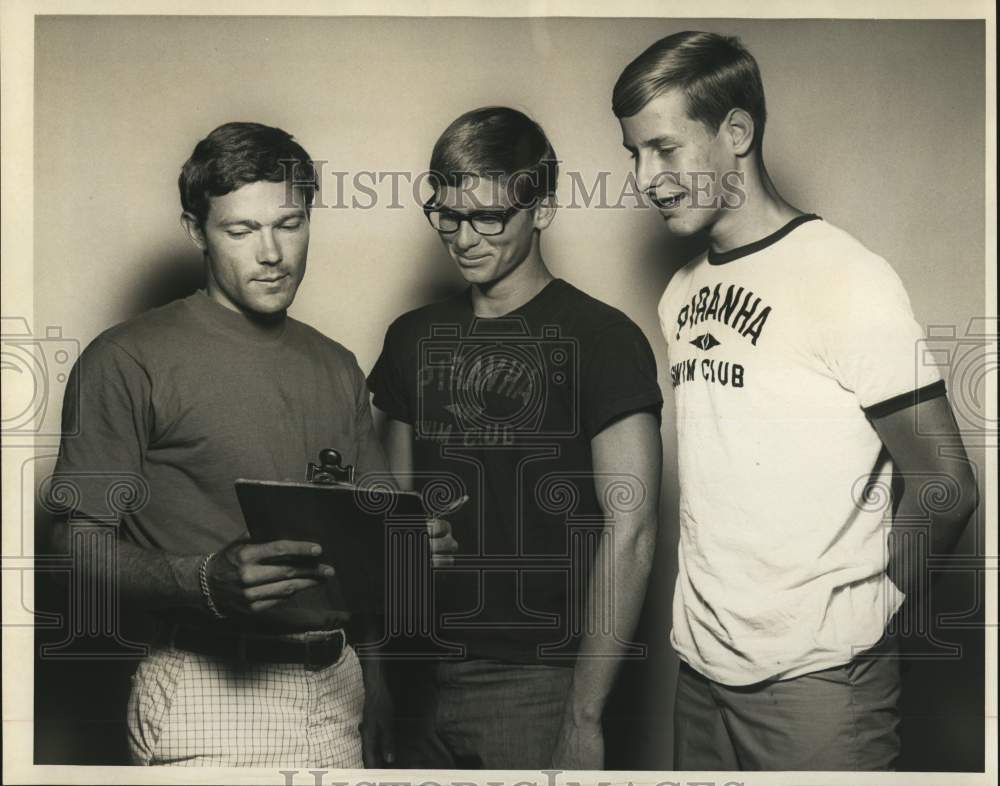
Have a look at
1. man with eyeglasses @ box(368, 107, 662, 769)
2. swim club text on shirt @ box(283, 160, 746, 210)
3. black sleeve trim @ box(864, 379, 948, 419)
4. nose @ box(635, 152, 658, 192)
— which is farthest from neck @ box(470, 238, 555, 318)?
black sleeve trim @ box(864, 379, 948, 419)

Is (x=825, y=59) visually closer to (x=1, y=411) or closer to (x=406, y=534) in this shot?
(x=406, y=534)

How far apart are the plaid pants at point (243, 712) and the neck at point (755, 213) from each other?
102 centimetres

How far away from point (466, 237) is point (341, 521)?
0.56 meters

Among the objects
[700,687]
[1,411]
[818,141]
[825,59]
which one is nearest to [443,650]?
[700,687]

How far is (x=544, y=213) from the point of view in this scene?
1865 millimetres

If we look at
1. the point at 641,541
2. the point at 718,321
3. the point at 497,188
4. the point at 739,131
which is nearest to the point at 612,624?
the point at 641,541

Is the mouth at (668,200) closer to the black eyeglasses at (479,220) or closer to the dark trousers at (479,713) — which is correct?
the black eyeglasses at (479,220)

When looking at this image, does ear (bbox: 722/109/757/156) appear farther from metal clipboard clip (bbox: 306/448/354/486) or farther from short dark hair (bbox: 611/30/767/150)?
metal clipboard clip (bbox: 306/448/354/486)

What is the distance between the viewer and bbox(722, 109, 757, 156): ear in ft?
6.01

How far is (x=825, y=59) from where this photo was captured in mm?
1881

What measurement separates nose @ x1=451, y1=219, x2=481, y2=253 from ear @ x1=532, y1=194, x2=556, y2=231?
11 cm

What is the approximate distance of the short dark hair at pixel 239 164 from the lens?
1855mm

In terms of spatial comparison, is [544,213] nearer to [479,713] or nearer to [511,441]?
[511,441]

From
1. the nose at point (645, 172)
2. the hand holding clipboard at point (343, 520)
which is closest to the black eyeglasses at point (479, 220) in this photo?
the nose at point (645, 172)
